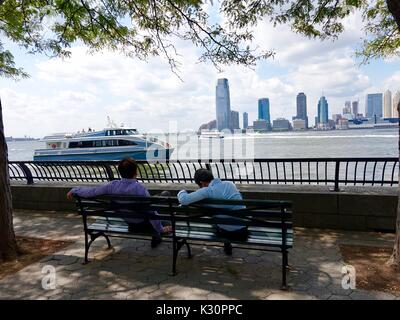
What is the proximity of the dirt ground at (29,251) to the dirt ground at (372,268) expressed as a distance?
4.38m

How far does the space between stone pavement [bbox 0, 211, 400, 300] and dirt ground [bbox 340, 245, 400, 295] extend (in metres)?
0.15

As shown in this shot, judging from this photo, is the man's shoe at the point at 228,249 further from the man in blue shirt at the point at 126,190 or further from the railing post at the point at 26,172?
the railing post at the point at 26,172

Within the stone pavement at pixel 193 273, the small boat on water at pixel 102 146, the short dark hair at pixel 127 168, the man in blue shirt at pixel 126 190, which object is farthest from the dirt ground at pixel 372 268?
the small boat on water at pixel 102 146

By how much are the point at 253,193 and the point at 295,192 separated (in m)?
0.79

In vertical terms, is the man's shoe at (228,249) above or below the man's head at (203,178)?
below

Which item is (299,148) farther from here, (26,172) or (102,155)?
(26,172)

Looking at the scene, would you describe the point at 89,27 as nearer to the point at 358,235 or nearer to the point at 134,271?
the point at 134,271

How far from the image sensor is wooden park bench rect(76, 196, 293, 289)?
377 centimetres

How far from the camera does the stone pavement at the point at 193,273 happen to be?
12.2 feet

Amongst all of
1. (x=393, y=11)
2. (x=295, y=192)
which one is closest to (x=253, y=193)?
(x=295, y=192)

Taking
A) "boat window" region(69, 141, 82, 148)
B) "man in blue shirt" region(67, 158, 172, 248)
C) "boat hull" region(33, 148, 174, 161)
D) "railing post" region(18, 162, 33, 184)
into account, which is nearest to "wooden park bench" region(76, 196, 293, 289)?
"man in blue shirt" region(67, 158, 172, 248)

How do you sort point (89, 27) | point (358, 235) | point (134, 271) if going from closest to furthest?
point (134, 271)
point (358, 235)
point (89, 27)

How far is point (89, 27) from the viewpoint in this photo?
23.4 ft
